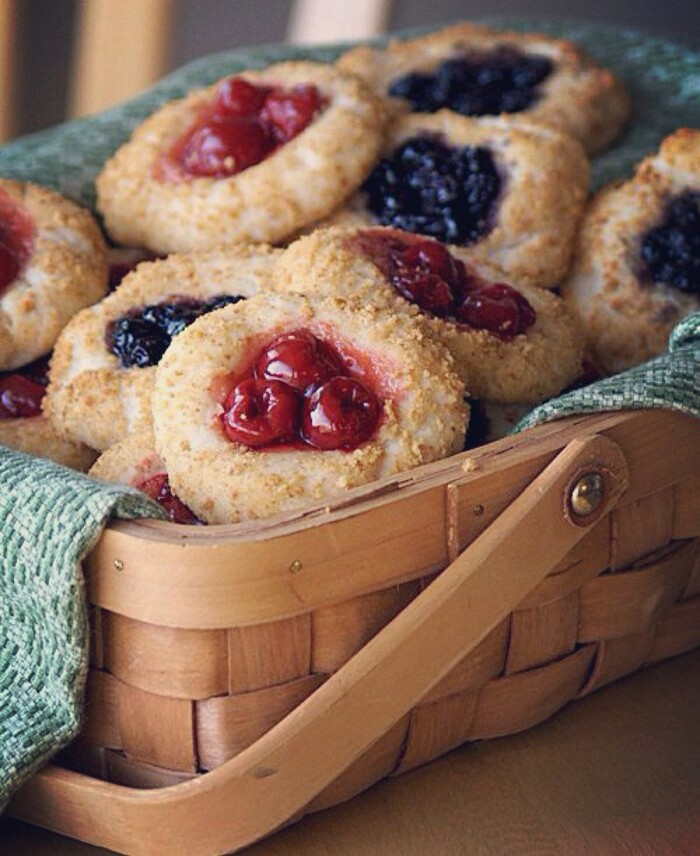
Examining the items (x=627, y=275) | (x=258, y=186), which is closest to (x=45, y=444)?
(x=258, y=186)

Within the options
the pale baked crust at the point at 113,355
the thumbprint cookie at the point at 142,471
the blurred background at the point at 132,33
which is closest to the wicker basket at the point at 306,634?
the thumbprint cookie at the point at 142,471

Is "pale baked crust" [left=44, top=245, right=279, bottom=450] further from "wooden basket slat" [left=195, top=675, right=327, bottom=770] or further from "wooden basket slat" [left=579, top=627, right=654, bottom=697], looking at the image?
"wooden basket slat" [left=579, top=627, right=654, bottom=697]

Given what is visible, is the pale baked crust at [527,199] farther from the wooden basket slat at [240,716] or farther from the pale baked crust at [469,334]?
the wooden basket slat at [240,716]

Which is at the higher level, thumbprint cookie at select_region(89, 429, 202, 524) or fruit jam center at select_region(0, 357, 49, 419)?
thumbprint cookie at select_region(89, 429, 202, 524)

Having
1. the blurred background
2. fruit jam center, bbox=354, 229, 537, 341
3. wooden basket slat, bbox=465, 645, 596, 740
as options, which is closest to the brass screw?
wooden basket slat, bbox=465, 645, 596, 740

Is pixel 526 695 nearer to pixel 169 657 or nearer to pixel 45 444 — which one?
pixel 169 657

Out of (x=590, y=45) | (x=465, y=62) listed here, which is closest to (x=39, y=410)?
(x=465, y=62)
